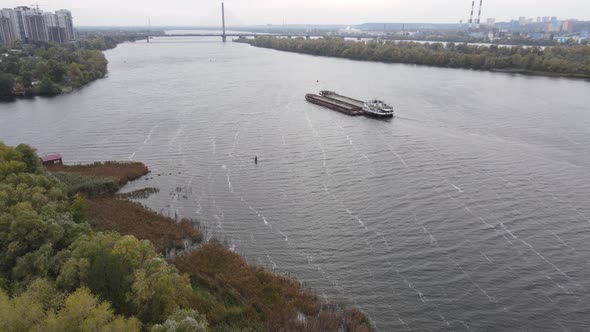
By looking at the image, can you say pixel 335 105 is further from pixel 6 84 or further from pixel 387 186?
pixel 6 84

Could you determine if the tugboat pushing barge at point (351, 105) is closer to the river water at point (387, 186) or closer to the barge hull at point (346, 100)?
the barge hull at point (346, 100)

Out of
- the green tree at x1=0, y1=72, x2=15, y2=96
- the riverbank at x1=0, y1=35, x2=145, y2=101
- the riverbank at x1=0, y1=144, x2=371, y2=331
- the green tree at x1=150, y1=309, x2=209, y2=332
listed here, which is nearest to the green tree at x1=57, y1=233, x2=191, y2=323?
the riverbank at x1=0, y1=144, x2=371, y2=331

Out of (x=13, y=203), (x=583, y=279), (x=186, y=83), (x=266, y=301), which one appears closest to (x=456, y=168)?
(x=583, y=279)

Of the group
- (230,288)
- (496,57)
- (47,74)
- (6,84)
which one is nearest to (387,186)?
(230,288)

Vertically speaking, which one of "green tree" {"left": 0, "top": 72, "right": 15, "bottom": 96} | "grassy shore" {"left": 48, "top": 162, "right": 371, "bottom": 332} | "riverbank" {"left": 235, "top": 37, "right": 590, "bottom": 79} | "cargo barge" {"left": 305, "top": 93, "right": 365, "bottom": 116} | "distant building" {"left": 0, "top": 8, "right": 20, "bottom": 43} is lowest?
"grassy shore" {"left": 48, "top": 162, "right": 371, "bottom": 332}

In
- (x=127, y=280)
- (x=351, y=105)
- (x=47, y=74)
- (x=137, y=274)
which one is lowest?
(x=351, y=105)

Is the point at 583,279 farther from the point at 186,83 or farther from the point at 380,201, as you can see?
the point at 186,83

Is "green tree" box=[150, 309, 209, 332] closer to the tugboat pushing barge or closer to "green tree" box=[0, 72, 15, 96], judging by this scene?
the tugboat pushing barge

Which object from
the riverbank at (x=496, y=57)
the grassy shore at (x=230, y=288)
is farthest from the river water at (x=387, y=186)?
the riverbank at (x=496, y=57)
